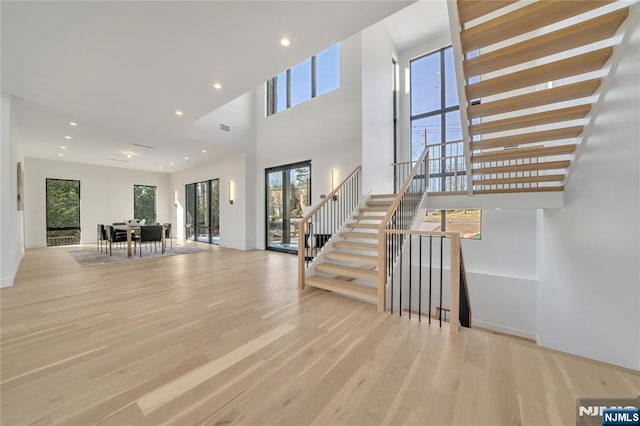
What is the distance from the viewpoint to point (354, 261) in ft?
12.2

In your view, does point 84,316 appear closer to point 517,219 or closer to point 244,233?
point 244,233

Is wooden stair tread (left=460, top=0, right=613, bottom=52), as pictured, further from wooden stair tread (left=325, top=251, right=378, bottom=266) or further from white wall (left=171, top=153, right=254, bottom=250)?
white wall (left=171, top=153, right=254, bottom=250)

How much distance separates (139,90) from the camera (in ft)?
13.4

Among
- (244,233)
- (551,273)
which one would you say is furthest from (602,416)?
(244,233)

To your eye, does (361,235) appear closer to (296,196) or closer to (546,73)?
(546,73)

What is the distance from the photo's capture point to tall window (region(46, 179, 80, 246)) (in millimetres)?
8562

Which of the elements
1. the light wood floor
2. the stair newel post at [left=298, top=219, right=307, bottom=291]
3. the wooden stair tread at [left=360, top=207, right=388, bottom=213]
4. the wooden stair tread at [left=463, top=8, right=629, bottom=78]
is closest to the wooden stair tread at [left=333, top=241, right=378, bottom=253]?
the stair newel post at [left=298, top=219, right=307, bottom=291]

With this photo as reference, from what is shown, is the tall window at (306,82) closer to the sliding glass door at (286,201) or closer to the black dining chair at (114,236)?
the sliding glass door at (286,201)

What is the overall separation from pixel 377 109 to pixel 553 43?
4206 mm

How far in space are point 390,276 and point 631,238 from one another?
7.01 feet

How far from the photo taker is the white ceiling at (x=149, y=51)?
248 centimetres

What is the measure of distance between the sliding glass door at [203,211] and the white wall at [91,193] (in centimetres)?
176

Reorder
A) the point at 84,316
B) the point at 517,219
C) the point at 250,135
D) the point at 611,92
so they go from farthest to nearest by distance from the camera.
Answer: the point at 250,135
the point at 517,219
the point at 84,316
the point at 611,92

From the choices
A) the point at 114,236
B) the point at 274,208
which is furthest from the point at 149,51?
the point at 114,236
